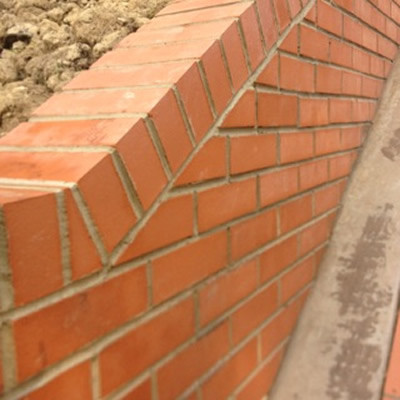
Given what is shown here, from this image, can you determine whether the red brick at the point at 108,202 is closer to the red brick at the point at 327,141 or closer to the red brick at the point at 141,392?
the red brick at the point at 141,392

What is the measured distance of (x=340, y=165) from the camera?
6.95 feet

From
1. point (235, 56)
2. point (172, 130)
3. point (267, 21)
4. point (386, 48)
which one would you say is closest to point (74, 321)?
point (172, 130)

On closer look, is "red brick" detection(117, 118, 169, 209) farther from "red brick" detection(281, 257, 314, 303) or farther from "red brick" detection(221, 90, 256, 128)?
"red brick" detection(281, 257, 314, 303)

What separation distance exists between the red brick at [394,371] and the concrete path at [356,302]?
0.04 feet

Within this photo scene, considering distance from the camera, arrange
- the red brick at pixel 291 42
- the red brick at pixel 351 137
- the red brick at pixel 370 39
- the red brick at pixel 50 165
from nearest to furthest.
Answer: the red brick at pixel 50 165 < the red brick at pixel 291 42 < the red brick at pixel 351 137 < the red brick at pixel 370 39

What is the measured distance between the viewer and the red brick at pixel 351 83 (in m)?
2.07

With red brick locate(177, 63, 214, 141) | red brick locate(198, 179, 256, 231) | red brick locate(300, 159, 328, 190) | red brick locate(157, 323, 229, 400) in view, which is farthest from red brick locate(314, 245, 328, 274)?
red brick locate(177, 63, 214, 141)

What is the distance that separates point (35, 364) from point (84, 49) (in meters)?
1.81

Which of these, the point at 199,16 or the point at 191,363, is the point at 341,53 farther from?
the point at 191,363

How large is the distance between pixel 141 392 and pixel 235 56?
88 cm

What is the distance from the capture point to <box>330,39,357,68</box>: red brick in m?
1.93

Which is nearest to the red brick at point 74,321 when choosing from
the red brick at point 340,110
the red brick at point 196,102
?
the red brick at point 196,102

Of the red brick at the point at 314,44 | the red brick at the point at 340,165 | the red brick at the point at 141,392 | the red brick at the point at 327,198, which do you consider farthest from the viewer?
the red brick at the point at 340,165

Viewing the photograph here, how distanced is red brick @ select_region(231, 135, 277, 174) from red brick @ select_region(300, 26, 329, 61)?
0.40 metres
